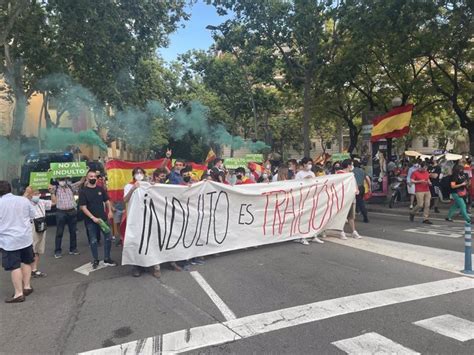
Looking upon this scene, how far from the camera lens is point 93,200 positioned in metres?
7.26

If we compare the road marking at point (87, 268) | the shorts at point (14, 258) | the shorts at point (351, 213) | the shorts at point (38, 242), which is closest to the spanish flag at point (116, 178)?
the road marking at point (87, 268)

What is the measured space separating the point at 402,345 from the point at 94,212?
203 inches

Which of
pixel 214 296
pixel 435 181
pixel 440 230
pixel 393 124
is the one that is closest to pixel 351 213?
pixel 440 230

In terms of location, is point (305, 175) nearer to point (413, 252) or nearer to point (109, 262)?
point (413, 252)

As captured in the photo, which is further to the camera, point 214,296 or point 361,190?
point 361,190

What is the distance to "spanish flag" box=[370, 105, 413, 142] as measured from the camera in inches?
639

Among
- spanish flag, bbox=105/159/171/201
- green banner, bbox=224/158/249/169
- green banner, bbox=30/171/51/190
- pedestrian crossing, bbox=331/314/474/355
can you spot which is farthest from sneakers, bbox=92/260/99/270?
green banner, bbox=224/158/249/169

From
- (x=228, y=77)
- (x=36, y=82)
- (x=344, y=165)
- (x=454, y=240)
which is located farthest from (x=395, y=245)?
(x=228, y=77)

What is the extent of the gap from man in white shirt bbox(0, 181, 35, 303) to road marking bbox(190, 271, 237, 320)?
91.6 inches

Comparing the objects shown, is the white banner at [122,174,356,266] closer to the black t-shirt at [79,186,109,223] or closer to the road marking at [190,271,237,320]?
the road marking at [190,271,237,320]

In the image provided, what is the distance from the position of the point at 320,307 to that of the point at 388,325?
32.2 inches

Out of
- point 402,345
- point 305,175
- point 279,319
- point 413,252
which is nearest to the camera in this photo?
point 402,345

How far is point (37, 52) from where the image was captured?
55.6 ft

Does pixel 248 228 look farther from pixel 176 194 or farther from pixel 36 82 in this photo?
pixel 36 82
